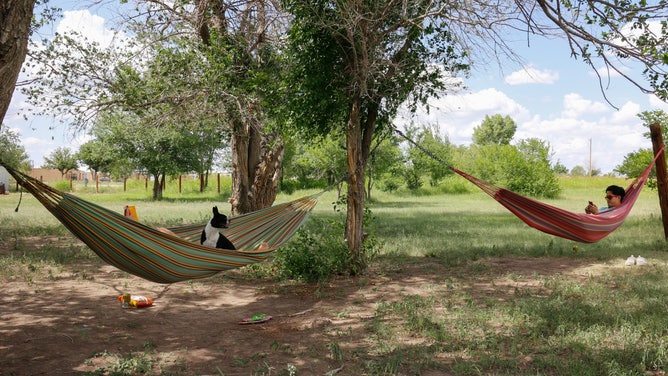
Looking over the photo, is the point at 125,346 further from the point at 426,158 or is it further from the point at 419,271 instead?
the point at 426,158

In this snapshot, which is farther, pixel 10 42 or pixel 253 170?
pixel 253 170

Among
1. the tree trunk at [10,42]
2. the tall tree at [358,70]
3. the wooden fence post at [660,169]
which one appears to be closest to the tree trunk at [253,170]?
the tall tree at [358,70]

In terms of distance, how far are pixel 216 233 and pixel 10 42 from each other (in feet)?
7.07

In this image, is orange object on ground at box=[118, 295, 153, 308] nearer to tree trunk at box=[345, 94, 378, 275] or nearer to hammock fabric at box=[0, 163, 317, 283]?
hammock fabric at box=[0, 163, 317, 283]

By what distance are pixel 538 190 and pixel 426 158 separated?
5121mm

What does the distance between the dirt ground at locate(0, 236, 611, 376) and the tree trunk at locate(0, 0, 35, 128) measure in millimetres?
1546

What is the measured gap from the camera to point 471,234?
9.09 m

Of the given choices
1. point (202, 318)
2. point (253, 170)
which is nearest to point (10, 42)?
point (202, 318)

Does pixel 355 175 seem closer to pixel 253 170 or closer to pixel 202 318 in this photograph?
pixel 202 318

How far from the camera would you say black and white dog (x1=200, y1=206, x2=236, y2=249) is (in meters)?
4.39

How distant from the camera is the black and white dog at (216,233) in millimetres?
4395

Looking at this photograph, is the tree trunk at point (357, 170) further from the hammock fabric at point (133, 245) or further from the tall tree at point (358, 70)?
the hammock fabric at point (133, 245)

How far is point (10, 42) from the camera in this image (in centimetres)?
271

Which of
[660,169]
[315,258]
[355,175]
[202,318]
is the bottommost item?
[202,318]
